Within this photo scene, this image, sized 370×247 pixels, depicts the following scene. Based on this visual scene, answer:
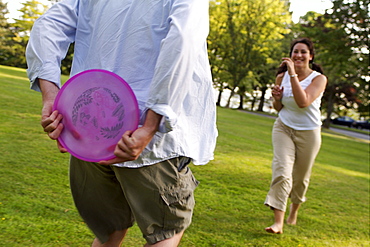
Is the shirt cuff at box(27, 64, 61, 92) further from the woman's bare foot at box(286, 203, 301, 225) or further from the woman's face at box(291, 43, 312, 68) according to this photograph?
the woman's bare foot at box(286, 203, 301, 225)

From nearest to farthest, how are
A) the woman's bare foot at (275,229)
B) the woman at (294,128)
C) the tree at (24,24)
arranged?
the woman's bare foot at (275,229) → the woman at (294,128) → the tree at (24,24)

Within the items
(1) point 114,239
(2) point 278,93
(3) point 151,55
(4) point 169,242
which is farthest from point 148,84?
(2) point 278,93

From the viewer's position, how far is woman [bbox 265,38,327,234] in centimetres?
469

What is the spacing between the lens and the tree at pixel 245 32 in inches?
1656

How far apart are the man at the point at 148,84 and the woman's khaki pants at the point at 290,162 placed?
2.85 metres

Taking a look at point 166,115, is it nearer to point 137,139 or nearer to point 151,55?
point 137,139

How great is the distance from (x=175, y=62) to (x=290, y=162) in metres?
3.51

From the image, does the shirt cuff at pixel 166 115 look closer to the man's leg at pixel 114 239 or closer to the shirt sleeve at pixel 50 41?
the shirt sleeve at pixel 50 41

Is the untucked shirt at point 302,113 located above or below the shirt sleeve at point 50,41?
below

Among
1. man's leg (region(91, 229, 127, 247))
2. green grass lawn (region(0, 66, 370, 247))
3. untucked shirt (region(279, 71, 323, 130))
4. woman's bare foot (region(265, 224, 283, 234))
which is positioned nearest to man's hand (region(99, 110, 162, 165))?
man's leg (region(91, 229, 127, 247))

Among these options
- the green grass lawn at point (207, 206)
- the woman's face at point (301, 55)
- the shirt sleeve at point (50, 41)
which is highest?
the woman's face at point (301, 55)

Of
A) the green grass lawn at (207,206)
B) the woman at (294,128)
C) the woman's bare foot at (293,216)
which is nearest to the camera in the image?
the green grass lawn at (207,206)

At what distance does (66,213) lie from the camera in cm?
402

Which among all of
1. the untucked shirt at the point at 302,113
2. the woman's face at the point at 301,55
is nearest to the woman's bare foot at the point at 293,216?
the untucked shirt at the point at 302,113
